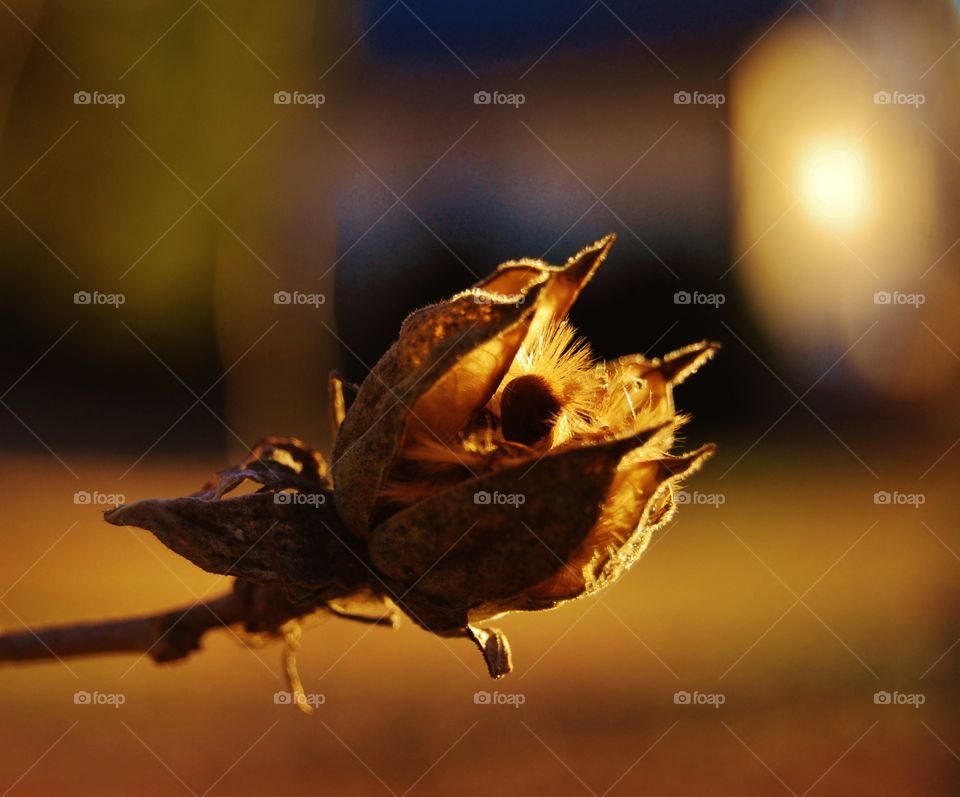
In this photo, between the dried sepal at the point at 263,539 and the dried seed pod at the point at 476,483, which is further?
the dried sepal at the point at 263,539

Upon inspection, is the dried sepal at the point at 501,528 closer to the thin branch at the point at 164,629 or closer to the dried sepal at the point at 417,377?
the dried sepal at the point at 417,377

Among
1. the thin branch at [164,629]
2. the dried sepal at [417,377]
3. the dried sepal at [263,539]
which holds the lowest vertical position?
the thin branch at [164,629]

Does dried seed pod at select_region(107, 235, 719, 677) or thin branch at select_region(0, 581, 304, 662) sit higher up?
dried seed pod at select_region(107, 235, 719, 677)

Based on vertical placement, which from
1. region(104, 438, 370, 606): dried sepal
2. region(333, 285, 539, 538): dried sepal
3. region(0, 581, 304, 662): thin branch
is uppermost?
region(333, 285, 539, 538): dried sepal

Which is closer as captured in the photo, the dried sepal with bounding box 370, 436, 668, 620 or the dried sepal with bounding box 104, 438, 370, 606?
the dried sepal with bounding box 370, 436, 668, 620

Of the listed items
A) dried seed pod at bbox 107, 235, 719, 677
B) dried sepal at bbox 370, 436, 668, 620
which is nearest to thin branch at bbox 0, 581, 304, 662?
dried seed pod at bbox 107, 235, 719, 677

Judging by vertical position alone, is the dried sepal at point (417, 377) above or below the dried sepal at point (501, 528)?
above

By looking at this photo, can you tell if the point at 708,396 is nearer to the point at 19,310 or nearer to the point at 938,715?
the point at 938,715

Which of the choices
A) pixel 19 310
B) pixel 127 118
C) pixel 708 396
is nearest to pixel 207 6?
pixel 127 118

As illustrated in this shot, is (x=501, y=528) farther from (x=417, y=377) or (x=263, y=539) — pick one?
(x=263, y=539)

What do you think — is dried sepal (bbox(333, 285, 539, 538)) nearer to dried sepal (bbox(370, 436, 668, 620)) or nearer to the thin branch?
dried sepal (bbox(370, 436, 668, 620))

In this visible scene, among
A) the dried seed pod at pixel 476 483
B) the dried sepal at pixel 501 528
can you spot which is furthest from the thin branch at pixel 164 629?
the dried sepal at pixel 501 528
